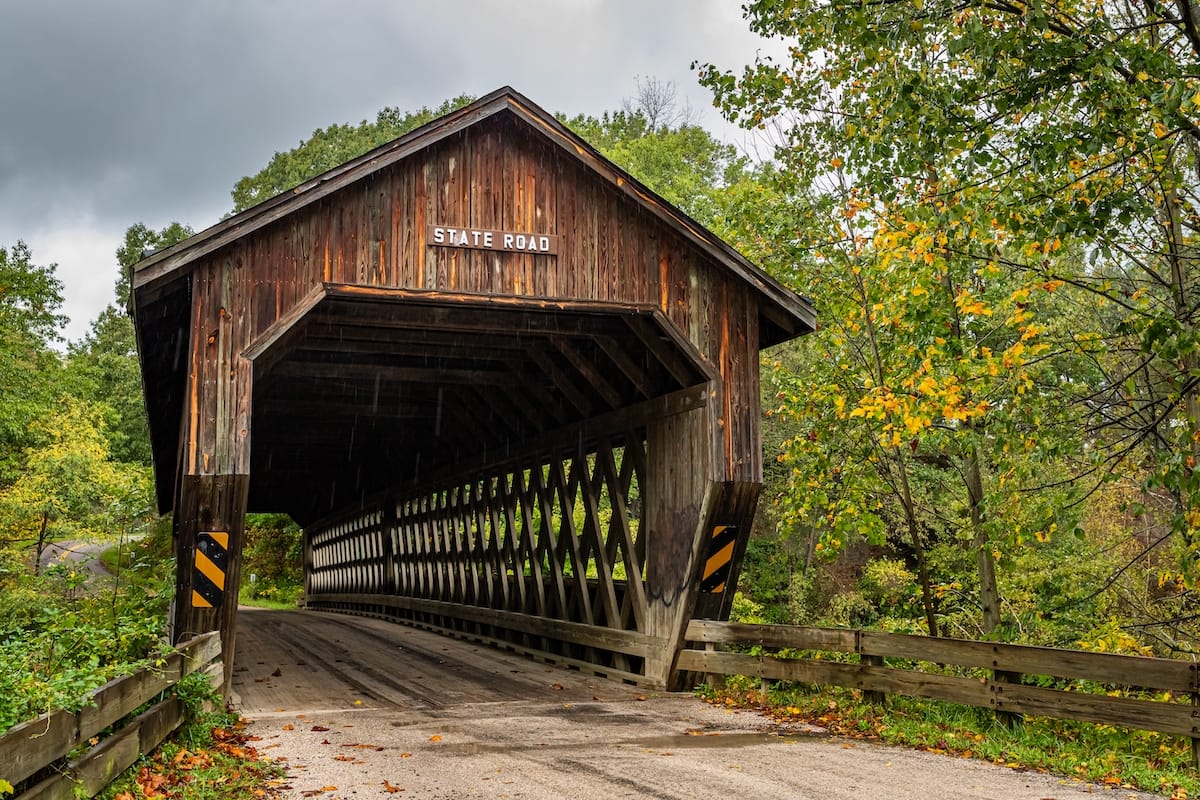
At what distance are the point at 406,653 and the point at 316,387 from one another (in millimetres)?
4055

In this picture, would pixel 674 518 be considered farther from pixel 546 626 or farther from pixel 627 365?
pixel 546 626

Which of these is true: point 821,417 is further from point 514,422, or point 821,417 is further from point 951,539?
point 951,539

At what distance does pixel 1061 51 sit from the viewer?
5512 mm

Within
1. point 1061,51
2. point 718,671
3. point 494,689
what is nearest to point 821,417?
point 718,671

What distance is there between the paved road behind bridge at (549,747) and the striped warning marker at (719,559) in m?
1.06

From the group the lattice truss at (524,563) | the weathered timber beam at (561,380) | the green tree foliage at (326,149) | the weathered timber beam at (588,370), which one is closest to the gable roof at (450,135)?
the weathered timber beam at (588,370)

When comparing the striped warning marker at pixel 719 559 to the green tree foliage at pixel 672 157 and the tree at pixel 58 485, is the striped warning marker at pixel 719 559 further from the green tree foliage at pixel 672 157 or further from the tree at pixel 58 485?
the tree at pixel 58 485

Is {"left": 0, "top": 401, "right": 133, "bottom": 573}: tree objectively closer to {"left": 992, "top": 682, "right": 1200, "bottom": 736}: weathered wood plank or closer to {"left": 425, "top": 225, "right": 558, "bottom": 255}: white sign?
{"left": 425, "top": 225, "right": 558, "bottom": 255}: white sign

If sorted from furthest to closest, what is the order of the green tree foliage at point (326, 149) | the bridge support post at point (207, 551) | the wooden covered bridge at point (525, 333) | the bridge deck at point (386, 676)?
the green tree foliage at point (326, 149) → the bridge deck at point (386, 676) → the wooden covered bridge at point (525, 333) → the bridge support post at point (207, 551)

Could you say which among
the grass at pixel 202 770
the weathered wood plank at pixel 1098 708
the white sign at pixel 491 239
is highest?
the white sign at pixel 491 239

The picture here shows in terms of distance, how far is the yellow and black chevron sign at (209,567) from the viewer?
7859mm

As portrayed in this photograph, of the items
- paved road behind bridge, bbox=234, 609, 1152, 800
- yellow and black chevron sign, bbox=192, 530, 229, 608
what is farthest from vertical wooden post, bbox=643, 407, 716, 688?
yellow and black chevron sign, bbox=192, 530, 229, 608

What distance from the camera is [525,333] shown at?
9922 millimetres

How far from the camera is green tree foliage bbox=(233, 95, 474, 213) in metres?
37.5
